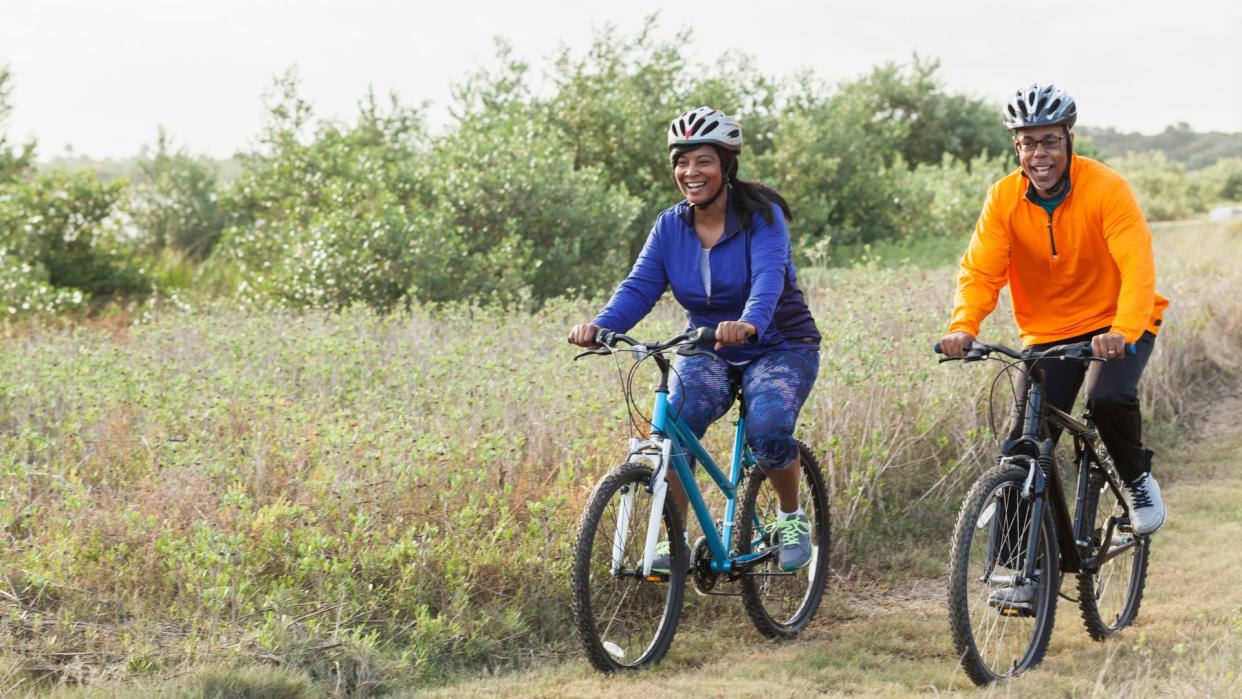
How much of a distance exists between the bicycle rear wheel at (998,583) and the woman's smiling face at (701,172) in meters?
1.55

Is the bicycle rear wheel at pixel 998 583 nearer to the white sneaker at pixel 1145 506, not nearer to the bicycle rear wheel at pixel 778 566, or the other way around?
the white sneaker at pixel 1145 506

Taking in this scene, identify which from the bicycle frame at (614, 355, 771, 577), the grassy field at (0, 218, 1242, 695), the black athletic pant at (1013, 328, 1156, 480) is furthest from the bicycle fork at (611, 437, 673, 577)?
the black athletic pant at (1013, 328, 1156, 480)

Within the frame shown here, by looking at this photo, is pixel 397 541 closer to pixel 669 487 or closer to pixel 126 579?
pixel 126 579

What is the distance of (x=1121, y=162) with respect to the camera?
38094 mm

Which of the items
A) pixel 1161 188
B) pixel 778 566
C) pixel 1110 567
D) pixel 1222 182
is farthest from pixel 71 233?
pixel 1222 182

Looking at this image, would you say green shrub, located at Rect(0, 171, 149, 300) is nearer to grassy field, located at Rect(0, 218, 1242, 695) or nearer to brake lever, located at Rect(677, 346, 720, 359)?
grassy field, located at Rect(0, 218, 1242, 695)

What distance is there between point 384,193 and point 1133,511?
978 cm

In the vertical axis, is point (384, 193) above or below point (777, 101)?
below

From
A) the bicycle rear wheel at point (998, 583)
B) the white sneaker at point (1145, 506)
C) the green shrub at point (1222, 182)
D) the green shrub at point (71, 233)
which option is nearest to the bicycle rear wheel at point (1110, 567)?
the white sneaker at point (1145, 506)

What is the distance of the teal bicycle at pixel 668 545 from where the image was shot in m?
4.79

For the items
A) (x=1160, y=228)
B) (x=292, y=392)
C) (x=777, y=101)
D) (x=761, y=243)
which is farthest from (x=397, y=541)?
(x=1160, y=228)

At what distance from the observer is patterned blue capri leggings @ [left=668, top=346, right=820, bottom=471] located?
5.14 metres

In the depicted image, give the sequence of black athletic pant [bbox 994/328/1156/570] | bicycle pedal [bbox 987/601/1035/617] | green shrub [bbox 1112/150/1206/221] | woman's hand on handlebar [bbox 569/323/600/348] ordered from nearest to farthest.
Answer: woman's hand on handlebar [bbox 569/323/600/348] → bicycle pedal [bbox 987/601/1035/617] → black athletic pant [bbox 994/328/1156/570] → green shrub [bbox 1112/150/1206/221]

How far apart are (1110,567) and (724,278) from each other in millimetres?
2403
